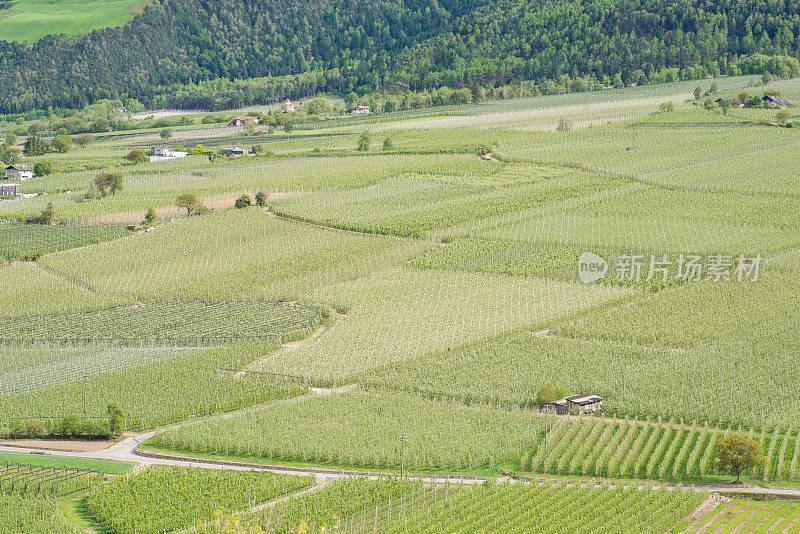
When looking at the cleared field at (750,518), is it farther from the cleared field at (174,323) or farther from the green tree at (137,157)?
the green tree at (137,157)

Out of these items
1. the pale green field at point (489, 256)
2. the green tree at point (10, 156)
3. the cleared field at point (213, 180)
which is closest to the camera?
the pale green field at point (489, 256)

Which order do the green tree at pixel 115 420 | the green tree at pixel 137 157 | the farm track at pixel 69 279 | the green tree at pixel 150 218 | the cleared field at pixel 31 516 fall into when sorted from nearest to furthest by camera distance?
the cleared field at pixel 31 516, the green tree at pixel 115 420, the farm track at pixel 69 279, the green tree at pixel 150 218, the green tree at pixel 137 157

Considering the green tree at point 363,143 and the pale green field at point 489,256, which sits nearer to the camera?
the pale green field at point 489,256

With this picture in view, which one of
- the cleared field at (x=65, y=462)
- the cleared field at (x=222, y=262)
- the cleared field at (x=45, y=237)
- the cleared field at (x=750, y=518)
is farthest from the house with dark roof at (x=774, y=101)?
the cleared field at (x=65, y=462)

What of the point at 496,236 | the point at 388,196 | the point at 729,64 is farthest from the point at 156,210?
the point at 729,64

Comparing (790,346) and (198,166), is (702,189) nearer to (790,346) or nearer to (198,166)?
(790,346)
